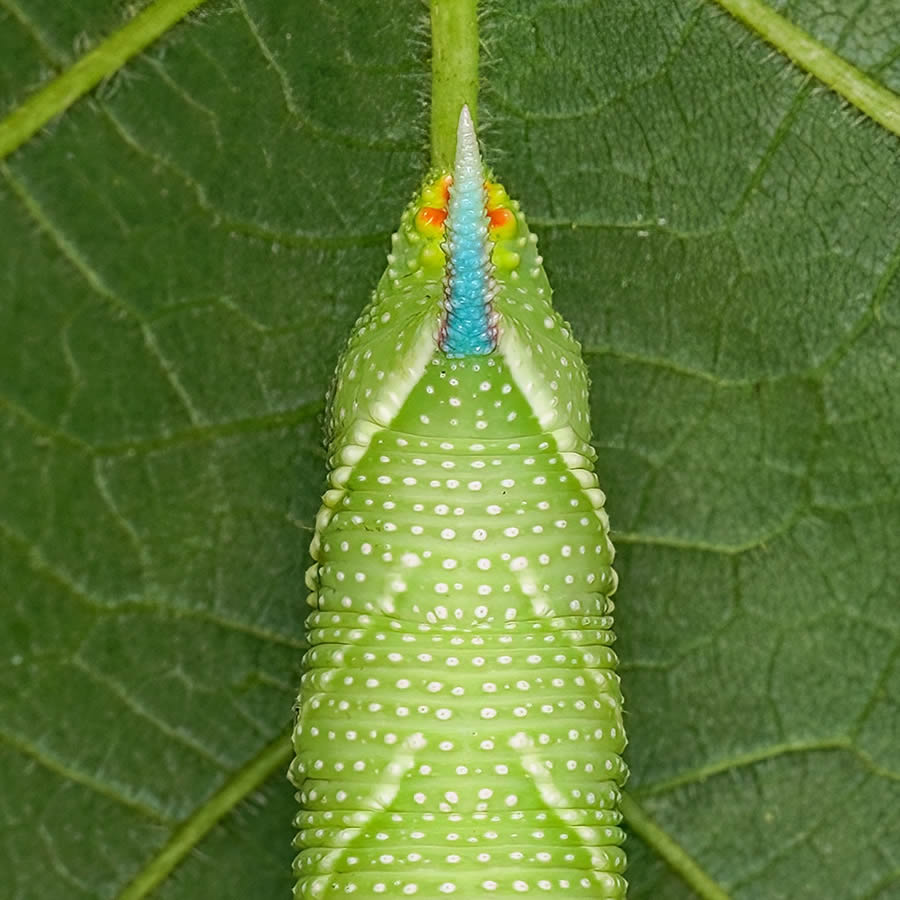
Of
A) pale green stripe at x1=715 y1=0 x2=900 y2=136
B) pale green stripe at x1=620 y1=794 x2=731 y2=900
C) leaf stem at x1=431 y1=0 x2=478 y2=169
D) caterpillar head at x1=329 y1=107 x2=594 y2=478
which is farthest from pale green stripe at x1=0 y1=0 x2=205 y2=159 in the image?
pale green stripe at x1=620 y1=794 x2=731 y2=900

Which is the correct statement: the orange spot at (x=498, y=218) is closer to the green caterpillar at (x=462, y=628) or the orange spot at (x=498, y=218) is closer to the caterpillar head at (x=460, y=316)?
the caterpillar head at (x=460, y=316)

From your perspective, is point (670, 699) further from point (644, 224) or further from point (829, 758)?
point (644, 224)

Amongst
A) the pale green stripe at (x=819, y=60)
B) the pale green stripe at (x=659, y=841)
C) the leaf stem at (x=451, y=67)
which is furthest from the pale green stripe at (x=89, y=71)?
the pale green stripe at (x=659, y=841)

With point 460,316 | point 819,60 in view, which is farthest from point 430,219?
point 819,60

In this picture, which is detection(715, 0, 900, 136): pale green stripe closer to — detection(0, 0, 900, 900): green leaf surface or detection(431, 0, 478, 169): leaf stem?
detection(0, 0, 900, 900): green leaf surface

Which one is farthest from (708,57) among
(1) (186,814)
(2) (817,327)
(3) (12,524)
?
(1) (186,814)

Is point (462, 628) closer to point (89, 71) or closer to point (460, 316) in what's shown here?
point (460, 316)
